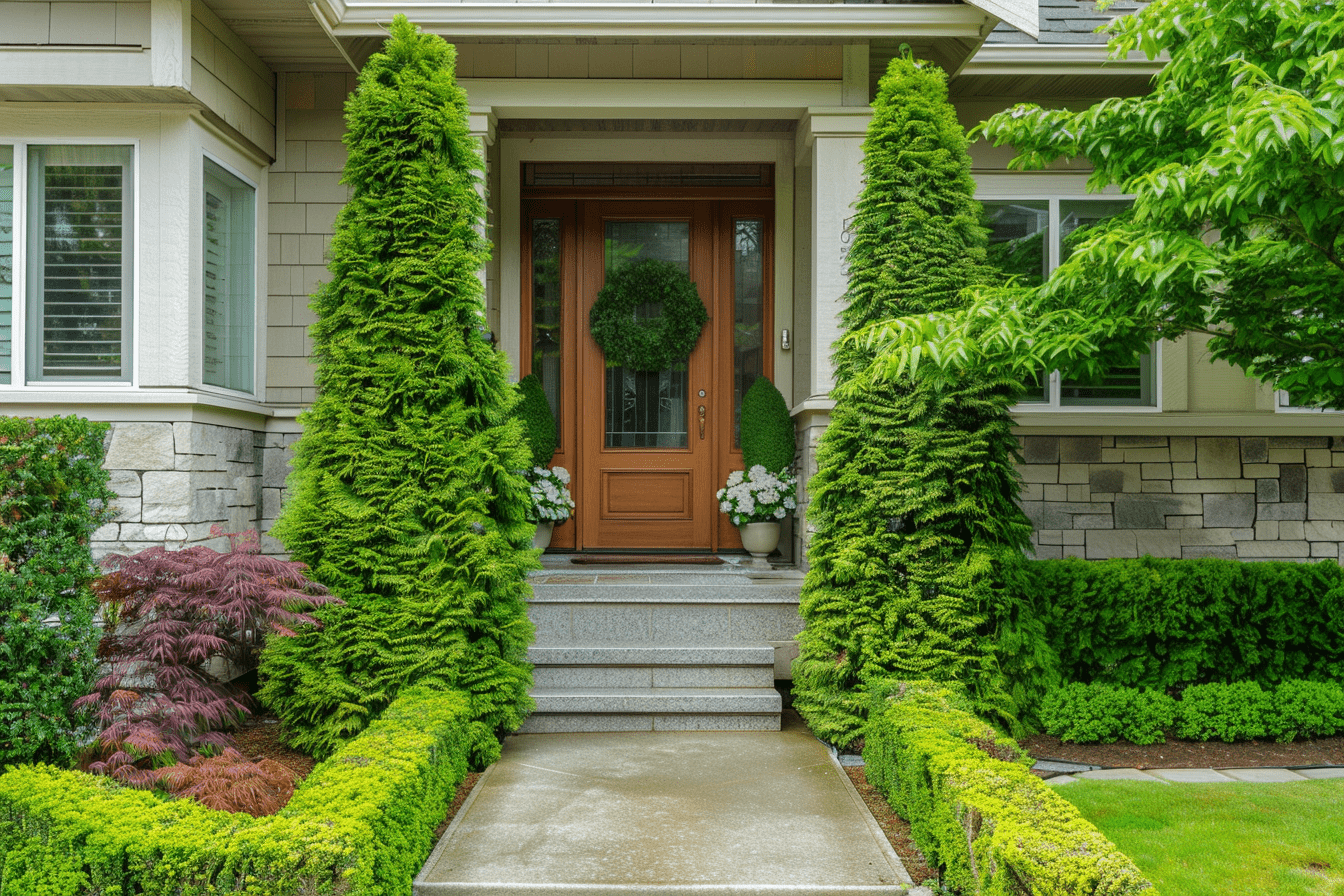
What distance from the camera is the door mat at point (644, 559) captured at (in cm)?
593

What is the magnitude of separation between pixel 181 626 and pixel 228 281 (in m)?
2.50

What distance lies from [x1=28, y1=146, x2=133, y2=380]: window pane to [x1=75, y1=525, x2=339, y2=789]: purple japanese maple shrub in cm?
162

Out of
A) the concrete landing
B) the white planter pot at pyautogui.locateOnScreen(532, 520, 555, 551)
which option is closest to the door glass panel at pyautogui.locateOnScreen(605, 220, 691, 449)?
the white planter pot at pyautogui.locateOnScreen(532, 520, 555, 551)

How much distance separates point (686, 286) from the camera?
20.7ft

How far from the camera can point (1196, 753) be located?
4352 millimetres

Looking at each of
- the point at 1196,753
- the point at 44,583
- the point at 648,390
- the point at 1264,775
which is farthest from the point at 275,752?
the point at 1264,775

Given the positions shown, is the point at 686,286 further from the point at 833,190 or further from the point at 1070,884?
the point at 1070,884

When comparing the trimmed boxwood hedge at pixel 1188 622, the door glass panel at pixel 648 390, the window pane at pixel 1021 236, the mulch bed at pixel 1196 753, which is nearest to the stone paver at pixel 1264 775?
the mulch bed at pixel 1196 753

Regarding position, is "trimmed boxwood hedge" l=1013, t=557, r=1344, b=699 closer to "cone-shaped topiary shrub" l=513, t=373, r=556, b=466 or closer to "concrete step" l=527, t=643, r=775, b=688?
"concrete step" l=527, t=643, r=775, b=688

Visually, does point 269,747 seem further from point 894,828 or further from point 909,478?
point 909,478

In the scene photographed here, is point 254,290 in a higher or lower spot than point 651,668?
higher

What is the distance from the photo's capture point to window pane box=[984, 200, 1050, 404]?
5816 mm

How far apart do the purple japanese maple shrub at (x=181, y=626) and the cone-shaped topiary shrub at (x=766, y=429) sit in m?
3.22

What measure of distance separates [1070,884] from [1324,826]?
2.05 m
